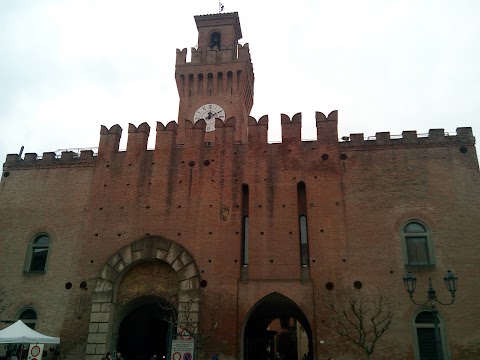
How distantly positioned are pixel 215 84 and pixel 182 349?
65.3 feet

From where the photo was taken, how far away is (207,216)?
70.7 ft

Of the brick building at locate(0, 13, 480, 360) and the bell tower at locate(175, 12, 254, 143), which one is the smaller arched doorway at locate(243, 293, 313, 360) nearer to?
the brick building at locate(0, 13, 480, 360)

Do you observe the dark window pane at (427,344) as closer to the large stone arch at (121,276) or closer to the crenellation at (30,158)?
the large stone arch at (121,276)

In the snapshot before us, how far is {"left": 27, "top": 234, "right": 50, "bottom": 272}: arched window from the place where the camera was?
73.4 ft

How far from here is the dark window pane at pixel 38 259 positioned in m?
22.4

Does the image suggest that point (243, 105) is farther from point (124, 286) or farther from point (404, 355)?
point (404, 355)

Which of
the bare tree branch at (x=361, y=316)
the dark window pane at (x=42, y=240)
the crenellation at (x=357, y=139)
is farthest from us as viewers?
the dark window pane at (x=42, y=240)

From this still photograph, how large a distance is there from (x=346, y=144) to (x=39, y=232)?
52.2 feet

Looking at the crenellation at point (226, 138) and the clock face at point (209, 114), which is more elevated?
the clock face at point (209, 114)

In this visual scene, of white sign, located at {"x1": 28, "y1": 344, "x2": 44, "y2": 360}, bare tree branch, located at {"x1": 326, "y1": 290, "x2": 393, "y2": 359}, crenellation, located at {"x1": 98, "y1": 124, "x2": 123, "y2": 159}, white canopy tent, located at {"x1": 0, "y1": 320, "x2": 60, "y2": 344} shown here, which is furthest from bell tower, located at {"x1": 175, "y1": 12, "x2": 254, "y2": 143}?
white sign, located at {"x1": 28, "y1": 344, "x2": 44, "y2": 360}

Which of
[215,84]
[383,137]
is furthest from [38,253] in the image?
[383,137]

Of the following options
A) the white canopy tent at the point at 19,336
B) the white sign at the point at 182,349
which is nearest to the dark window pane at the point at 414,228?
the white sign at the point at 182,349

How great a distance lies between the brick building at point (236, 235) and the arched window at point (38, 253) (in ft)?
0.19

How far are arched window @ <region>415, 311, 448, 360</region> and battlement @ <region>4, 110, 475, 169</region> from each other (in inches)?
311
